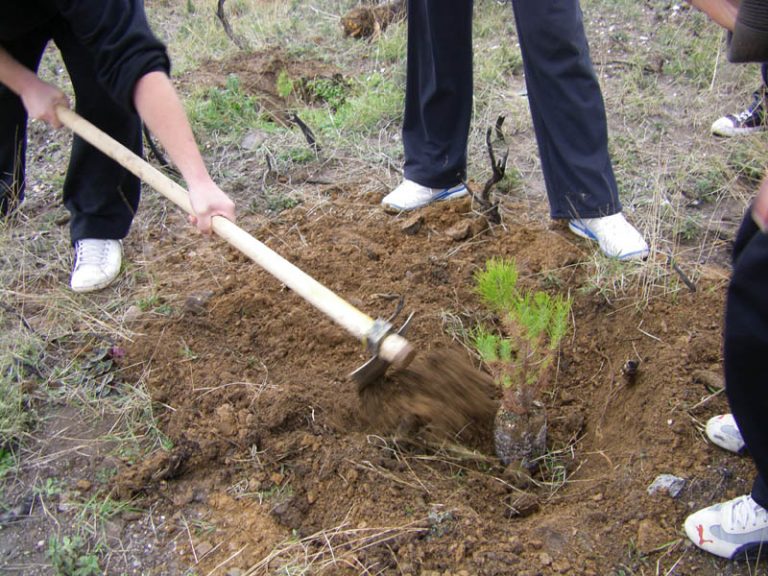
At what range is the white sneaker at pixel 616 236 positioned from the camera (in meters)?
2.68

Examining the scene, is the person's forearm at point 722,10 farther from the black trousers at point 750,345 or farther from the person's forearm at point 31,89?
the person's forearm at point 31,89

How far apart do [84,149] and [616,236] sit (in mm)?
2270

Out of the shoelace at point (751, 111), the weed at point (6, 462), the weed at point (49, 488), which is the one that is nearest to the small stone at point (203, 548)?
the weed at point (49, 488)

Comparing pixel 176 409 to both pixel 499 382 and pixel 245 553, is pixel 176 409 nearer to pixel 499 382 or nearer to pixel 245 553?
pixel 245 553

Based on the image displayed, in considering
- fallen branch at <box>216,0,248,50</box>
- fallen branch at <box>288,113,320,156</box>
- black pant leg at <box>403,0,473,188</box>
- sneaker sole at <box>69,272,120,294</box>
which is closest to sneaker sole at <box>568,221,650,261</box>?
black pant leg at <box>403,0,473,188</box>

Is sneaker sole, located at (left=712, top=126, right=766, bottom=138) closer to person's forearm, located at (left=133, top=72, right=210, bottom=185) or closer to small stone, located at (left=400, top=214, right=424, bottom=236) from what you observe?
small stone, located at (left=400, top=214, right=424, bottom=236)

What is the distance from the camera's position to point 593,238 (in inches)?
110

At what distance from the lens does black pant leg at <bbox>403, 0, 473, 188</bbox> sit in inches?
110

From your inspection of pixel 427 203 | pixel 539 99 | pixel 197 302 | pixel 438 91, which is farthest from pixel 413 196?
pixel 197 302

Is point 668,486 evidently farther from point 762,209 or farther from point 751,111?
point 751,111

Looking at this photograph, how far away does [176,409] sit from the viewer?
2.29 metres

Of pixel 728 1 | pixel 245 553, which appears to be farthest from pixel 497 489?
pixel 728 1

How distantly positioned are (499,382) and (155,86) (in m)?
1.43

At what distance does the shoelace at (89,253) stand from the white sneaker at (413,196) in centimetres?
132
